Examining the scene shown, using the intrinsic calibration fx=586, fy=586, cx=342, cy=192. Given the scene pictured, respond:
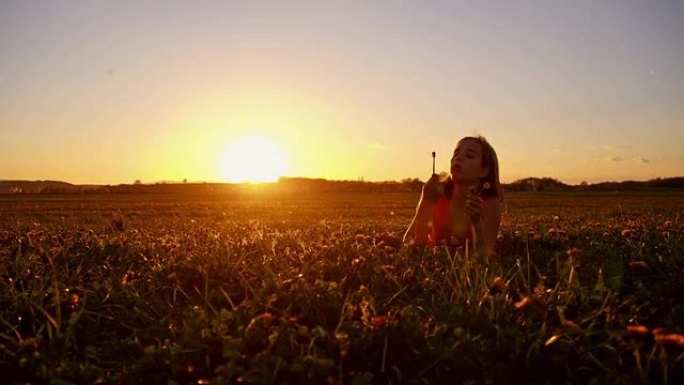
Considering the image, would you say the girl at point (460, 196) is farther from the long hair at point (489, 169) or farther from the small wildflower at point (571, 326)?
the small wildflower at point (571, 326)

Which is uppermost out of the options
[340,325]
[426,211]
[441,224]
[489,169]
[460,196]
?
[489,169]

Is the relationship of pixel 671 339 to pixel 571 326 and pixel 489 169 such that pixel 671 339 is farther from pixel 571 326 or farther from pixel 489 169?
pixel 489 169

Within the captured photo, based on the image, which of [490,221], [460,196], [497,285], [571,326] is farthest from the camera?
[460,196]

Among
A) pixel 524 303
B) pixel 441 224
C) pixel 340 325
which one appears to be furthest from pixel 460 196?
pixel 340 325

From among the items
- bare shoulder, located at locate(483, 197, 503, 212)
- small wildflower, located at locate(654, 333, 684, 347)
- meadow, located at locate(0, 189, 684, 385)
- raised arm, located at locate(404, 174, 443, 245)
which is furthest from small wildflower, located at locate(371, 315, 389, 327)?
bare shoulder, located at locate(483, 197, 503, 212)

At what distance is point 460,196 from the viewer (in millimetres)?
6582

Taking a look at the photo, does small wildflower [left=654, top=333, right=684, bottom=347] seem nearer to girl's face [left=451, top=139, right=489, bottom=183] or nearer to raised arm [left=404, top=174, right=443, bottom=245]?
raised arm [left=404, top=174, right=443, bottom=245]

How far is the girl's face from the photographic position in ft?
21.3

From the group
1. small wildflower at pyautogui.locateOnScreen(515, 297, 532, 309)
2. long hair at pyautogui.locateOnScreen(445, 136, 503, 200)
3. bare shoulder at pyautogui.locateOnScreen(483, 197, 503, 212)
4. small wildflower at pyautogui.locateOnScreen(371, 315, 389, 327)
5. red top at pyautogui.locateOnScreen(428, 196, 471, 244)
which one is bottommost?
small wildflower at pyautogui.locateOnScreen(371, 315, 389, 327)

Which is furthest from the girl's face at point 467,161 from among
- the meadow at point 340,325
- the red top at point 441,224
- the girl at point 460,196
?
the meadow at point 340,325

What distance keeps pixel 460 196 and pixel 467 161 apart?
406 mm

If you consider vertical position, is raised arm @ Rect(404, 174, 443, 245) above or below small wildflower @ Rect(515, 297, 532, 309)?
above

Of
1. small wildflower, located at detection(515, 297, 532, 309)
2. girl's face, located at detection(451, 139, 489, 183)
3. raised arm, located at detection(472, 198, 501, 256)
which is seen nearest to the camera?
small wildflower, located at detection(515, 297, 532, 309)

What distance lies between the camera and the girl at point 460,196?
20.9ft
